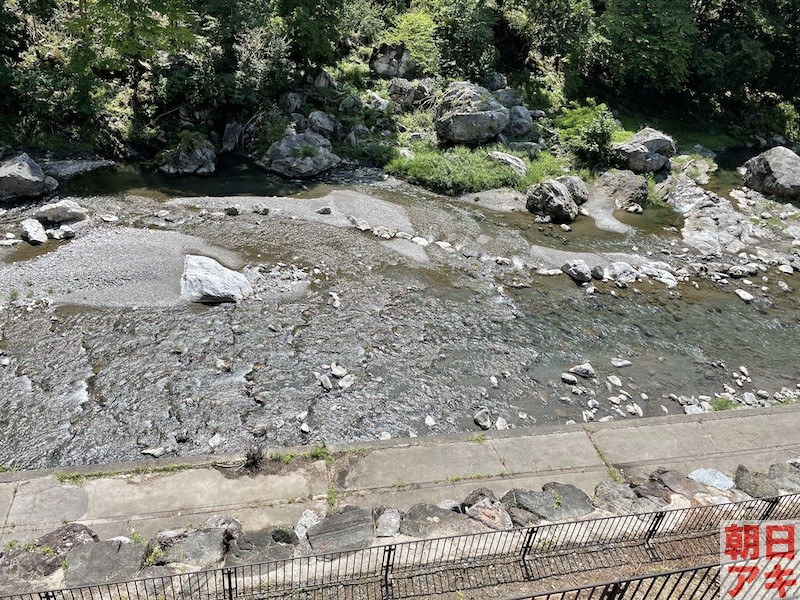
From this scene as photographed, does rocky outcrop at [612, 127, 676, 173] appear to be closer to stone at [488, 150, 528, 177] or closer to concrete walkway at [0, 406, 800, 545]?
stone at [488, 150, 528, 177]

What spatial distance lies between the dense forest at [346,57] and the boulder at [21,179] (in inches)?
152

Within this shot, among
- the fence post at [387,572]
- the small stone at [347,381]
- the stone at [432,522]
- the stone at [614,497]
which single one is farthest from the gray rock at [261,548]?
the stone at [614,497]

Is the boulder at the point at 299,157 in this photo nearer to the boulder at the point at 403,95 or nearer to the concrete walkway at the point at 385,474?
A: the boulder at the point at 403,95

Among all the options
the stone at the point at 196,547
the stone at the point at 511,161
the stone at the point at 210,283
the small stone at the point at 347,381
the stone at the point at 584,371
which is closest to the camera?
the stone at the point at 196,547

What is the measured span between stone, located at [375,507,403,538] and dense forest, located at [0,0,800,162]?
19796 mm

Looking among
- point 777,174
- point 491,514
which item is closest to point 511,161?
point 777,174

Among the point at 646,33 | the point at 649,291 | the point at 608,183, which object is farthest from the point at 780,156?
the point at 649,291

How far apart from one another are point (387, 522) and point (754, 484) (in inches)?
252

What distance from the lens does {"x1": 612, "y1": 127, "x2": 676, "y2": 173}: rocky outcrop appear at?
24016 mm

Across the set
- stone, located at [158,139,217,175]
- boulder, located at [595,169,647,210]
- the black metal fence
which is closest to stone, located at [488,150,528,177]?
boulder, located at [595,169,647,210]

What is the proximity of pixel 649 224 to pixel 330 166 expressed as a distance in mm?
13864

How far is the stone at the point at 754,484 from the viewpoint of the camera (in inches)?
340

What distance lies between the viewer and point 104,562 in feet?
21.9

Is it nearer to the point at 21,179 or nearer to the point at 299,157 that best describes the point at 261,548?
the point at 21,179
